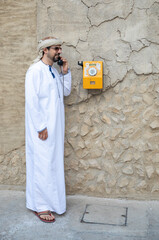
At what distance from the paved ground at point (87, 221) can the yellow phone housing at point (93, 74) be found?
47.4 inches

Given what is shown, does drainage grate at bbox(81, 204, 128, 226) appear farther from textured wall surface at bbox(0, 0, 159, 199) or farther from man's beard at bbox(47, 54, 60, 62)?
man's beard at bbox(47, 54, 60, 62)

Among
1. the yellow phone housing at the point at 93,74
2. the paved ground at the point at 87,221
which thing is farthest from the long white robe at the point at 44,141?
the yellow phone housing at the point at 93,74

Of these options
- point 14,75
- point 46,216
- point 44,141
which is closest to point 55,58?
point 14,75

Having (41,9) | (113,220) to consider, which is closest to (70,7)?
(41,9)

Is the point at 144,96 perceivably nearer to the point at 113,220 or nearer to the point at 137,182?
the point at 137,182

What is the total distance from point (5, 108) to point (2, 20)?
96 centimetres

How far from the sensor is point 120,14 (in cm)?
328

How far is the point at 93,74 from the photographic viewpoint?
126 inches

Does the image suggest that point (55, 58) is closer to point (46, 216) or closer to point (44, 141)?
point (44, 141)

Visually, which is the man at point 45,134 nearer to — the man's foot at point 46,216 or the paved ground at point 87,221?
the man's foot at point 46,216

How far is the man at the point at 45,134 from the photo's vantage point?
3.01 metres

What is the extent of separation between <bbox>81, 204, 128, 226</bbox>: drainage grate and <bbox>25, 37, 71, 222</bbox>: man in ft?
0.84

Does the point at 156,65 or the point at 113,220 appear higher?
the point at 156,65

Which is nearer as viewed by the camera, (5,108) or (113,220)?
(113,220)
